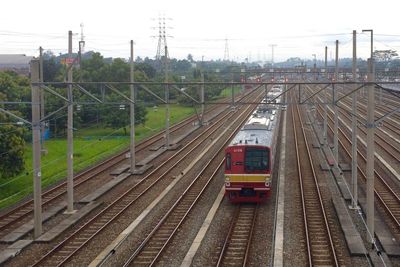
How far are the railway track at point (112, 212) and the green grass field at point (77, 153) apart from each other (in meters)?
4.33

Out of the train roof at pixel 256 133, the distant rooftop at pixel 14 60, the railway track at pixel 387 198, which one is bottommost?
the railway track at pixel 387 198

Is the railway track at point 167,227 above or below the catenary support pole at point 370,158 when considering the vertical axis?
below

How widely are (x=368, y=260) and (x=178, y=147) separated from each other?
22.6 metres

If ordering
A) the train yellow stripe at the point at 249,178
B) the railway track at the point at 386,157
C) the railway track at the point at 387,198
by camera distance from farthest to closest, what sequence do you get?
the railway track at the point at 386,157 → the train yellow stripe at the point at 249,178 → the railway track at the point at 387,198

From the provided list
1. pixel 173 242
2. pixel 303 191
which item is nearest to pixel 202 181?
pixel 303 191

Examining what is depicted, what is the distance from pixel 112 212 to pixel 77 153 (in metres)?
15.3

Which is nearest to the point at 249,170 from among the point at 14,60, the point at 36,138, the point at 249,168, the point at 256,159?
the point at 249,168

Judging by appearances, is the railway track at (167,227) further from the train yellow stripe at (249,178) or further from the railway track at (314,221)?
the railway track at (314,221)

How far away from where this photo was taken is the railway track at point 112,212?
14.6m

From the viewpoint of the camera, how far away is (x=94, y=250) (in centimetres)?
1497

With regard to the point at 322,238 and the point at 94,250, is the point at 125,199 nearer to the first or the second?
the point at 94,250

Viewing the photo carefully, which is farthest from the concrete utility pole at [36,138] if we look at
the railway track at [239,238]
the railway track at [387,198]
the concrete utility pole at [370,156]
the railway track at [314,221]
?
the railway track at [387,198]

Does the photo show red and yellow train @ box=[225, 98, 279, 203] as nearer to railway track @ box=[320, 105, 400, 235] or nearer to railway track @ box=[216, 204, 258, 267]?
railway track @ box=[216, 204, 258, 267]

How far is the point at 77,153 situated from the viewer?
111 feet
